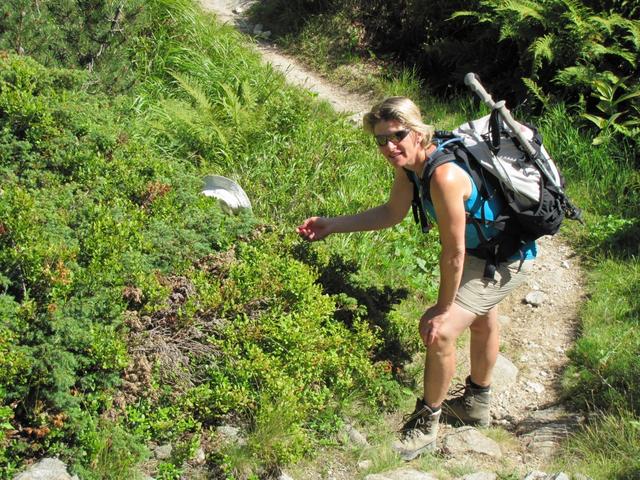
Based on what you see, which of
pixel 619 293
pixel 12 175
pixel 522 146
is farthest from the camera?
pixel 619 293

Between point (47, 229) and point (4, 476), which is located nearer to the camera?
point (4, 476)

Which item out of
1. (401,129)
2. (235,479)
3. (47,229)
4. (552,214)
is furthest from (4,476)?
(552,214)

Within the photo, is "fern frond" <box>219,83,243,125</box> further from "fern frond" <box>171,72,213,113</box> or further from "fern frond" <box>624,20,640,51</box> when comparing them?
"fern frond" <box>624,20,640,51</box>

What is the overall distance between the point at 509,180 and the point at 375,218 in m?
0.95

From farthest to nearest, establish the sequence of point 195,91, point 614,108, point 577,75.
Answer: point 577,75
point 614,108
point 195,91

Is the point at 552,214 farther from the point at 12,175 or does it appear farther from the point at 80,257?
the point at 12,175

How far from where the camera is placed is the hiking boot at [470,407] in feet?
16.6

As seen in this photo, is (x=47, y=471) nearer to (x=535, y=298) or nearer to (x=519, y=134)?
(x=519, y=134)

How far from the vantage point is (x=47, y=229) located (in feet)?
15.5

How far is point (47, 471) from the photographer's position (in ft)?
12.3

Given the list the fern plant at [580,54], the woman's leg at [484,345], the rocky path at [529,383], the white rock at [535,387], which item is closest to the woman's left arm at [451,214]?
the woman's leg at [484,345]

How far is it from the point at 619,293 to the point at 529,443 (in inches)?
71.1

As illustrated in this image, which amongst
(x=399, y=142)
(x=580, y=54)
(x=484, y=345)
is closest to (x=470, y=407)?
(x=484, y=345)

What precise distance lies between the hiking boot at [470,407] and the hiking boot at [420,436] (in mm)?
372
